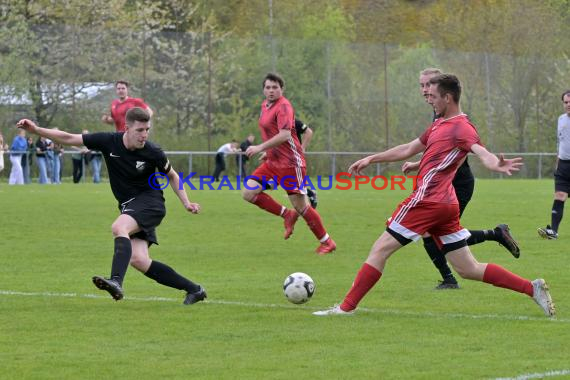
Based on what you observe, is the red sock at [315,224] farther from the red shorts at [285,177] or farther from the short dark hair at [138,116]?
the short dark hair at [138,116]

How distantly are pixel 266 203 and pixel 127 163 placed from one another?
5.80m

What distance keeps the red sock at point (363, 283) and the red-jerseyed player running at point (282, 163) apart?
516 cm

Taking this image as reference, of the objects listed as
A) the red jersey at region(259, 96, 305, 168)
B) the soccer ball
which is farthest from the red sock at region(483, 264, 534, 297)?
the red jersey at region(259, 96, 305, 168)

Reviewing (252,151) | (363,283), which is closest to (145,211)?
(363,283)

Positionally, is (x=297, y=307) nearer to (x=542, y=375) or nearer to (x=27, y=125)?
(x=27, y=125)

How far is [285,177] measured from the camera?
14.2 meters

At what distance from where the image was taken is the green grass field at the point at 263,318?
6570mm

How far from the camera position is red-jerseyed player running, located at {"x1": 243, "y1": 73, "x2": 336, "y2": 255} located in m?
13.8

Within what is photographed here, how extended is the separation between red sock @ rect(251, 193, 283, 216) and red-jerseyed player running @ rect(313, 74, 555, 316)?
6.26 m

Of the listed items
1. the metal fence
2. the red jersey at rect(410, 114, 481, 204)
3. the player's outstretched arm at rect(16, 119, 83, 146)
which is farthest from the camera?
the metal fence

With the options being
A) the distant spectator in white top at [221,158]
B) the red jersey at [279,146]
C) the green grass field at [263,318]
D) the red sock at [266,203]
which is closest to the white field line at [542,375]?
the green grass field at [263,318]

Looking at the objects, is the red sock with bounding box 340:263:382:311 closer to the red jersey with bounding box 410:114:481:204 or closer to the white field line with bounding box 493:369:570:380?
the red jersey with bounding box 410:114:481:204

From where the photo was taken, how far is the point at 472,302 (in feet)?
30.1

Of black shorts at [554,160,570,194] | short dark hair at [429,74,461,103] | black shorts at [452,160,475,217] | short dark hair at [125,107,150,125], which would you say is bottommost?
black shorts at [554,160,570,194]
